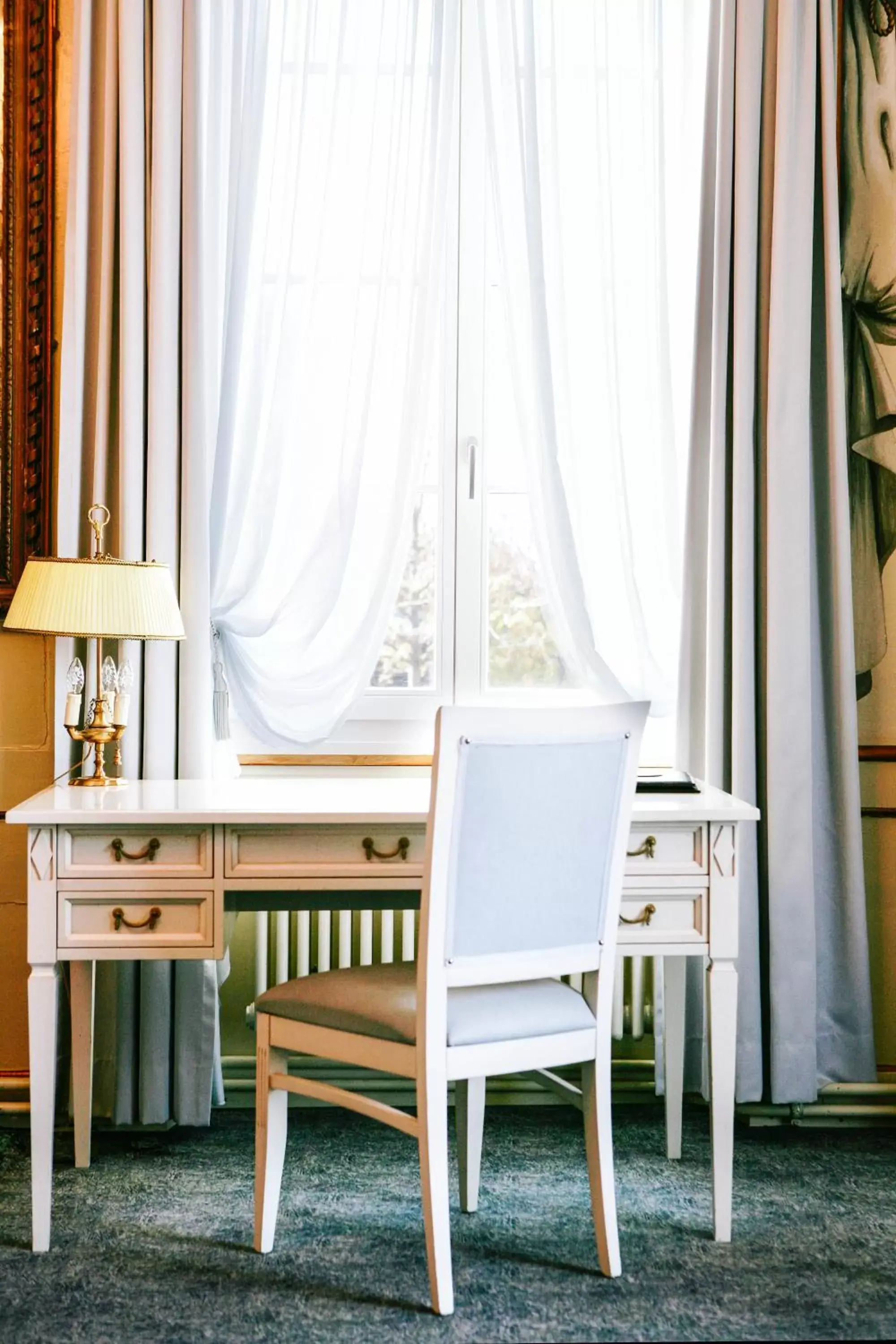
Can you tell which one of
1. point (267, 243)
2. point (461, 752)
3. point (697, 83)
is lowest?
point (461, 752)

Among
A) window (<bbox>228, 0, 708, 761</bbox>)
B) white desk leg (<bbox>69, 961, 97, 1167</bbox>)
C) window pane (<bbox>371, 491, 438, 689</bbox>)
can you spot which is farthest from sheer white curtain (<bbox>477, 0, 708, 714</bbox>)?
white desk leg (<bbox>69, 961, 97, 1167</bbox>)

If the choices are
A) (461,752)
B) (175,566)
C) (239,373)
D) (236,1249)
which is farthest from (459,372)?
(236,1249)

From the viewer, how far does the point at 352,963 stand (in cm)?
274

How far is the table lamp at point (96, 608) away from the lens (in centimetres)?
226

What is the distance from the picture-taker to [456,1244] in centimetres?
209

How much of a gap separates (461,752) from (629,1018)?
1.30 m

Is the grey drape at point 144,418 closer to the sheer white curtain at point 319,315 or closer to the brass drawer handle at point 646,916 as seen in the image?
the sheer white curtain at point 319,315

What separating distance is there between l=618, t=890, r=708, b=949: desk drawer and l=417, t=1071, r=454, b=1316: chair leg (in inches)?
19.8

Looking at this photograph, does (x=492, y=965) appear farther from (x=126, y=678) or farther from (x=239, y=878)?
(x=126, y=678)

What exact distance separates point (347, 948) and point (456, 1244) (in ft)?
2.56

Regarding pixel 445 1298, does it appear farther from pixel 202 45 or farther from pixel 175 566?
pixel 202 45

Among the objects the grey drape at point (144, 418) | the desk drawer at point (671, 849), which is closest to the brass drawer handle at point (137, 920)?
the grey drape at point (144, 418)

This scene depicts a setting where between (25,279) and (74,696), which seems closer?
(74,696)

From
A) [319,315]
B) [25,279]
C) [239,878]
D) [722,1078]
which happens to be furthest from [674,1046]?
[25,279]
